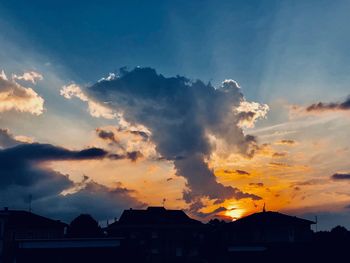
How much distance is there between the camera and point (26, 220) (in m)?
72.5

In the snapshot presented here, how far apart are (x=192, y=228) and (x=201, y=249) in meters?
4.00

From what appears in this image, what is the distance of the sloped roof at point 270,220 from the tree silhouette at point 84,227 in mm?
33624

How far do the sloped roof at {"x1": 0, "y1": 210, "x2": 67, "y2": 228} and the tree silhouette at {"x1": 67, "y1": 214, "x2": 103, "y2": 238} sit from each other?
666 inches

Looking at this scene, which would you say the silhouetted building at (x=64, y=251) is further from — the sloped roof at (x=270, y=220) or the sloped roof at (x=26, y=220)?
the sloped roof at (x=270, y=220)

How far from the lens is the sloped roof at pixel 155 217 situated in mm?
78250

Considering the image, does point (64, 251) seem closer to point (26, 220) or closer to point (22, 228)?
point (22, 228)

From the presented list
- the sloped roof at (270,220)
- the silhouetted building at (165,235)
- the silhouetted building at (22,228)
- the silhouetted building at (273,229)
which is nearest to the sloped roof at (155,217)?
the silhouetted building at (165,235)

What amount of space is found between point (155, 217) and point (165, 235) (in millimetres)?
4471

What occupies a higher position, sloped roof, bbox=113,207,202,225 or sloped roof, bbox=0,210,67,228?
sloped roof, bbox=113,207,202,225

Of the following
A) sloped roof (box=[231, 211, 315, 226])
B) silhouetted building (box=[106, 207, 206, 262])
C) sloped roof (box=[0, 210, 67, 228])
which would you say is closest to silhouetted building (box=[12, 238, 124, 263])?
sloped roof (box=[0, 210, 67, 228])

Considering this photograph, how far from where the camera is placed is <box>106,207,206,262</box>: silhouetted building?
2992 inches

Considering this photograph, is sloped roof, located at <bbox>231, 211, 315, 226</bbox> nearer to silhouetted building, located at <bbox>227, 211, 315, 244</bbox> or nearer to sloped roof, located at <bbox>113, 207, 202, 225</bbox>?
silhouetted building, located at <bbox>227, 211, 315, 244</bbox>

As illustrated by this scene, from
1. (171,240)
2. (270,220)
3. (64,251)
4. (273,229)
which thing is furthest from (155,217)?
(64,251)

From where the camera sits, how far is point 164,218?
8044 cm
